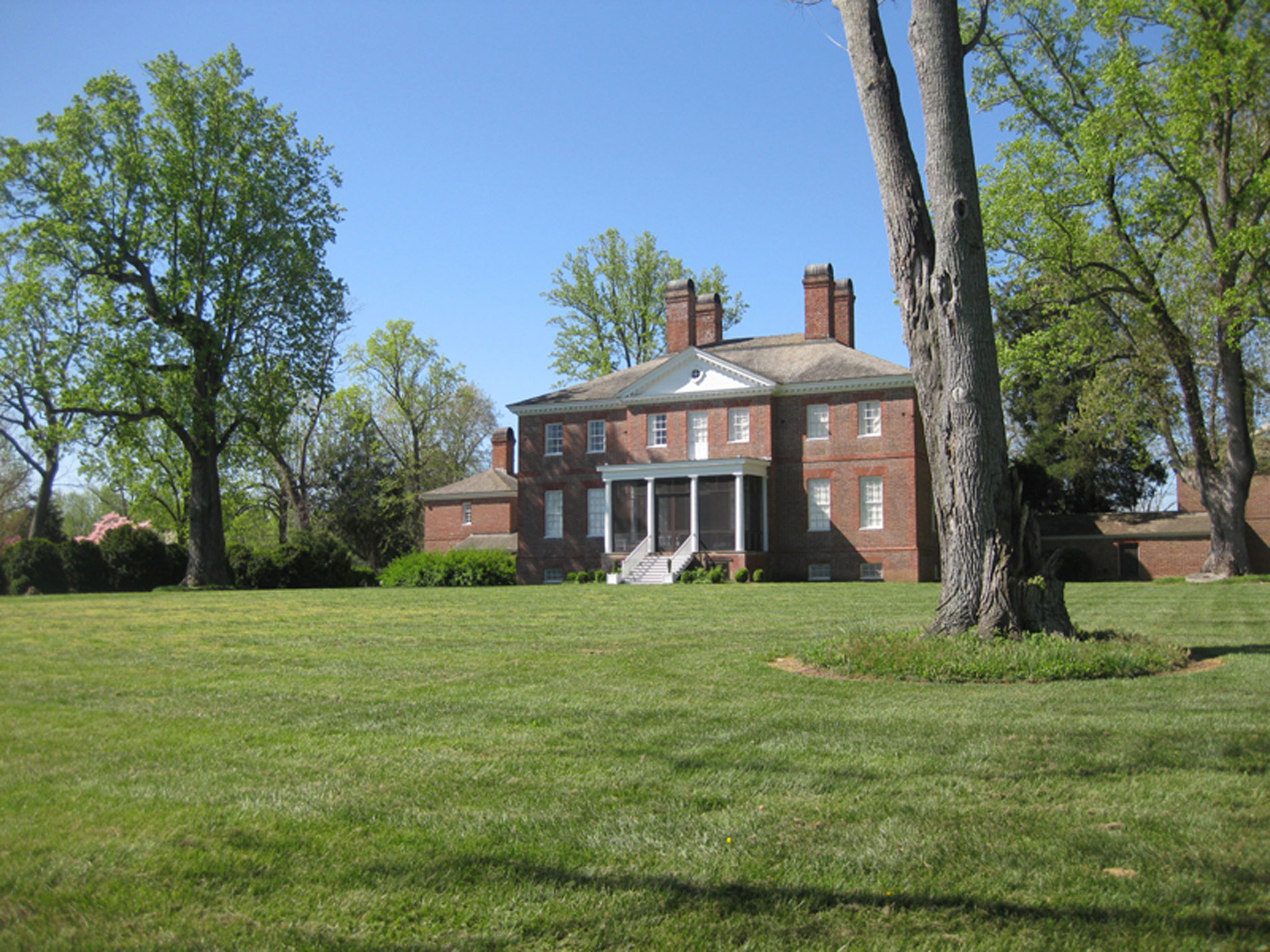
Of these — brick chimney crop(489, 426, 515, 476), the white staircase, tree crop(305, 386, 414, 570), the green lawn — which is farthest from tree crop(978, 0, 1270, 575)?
tree crop(305, 386, 414, 570)

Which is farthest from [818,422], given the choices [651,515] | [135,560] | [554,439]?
[135,560]

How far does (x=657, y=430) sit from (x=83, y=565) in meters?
19.8

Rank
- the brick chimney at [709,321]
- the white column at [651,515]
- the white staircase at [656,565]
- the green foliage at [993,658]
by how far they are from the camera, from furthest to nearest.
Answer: the brick chimney at [709,321]
the white column at [651,515]
the white staircase at [656,565]
the green foliage at [993,658]

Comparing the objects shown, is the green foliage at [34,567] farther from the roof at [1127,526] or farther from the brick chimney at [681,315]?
the roof at [1127,526]

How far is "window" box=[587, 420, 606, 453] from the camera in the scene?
38.8 m

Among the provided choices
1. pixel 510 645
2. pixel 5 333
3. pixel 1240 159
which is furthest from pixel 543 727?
pixel 5 333

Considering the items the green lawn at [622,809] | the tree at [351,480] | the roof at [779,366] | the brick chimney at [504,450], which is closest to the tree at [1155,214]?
the roof at [779,366]

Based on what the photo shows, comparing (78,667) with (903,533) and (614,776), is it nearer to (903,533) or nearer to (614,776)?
(614,776)

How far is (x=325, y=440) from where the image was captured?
51312 millimetres

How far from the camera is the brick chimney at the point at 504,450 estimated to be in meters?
48.5

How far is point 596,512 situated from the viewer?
3881 centimetres

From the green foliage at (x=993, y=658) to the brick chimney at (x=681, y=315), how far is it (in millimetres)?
31110

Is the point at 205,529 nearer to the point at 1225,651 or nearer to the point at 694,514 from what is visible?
the point at 694,514

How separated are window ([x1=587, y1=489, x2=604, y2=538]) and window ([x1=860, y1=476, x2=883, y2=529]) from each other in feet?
32.8
